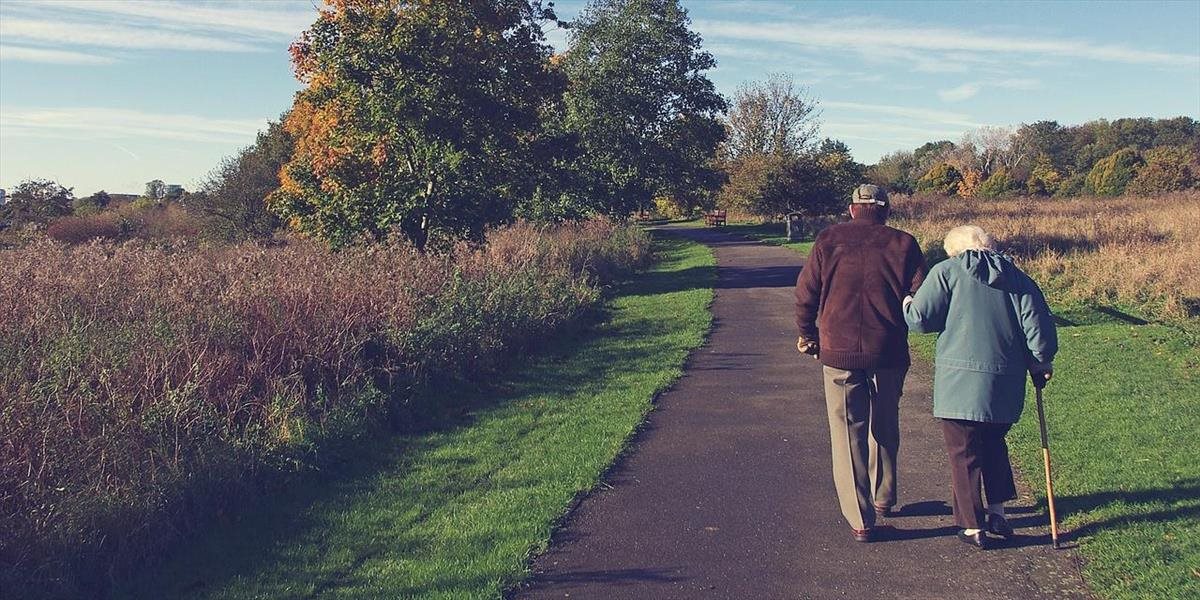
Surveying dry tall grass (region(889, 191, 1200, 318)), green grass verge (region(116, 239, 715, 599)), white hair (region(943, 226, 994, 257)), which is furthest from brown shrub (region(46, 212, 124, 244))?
white hair (region(943, 226, 994, 257))

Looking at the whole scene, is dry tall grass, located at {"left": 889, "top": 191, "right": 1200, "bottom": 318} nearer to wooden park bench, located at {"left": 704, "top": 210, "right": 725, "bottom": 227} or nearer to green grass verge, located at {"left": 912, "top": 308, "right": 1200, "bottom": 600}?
green grass verge, located at {"left": 912, "top": 308, "right": 1200, "bottom": 600}

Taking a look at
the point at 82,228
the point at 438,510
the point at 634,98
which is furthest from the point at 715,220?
the point at 438,510

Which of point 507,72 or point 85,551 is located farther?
point 507,72

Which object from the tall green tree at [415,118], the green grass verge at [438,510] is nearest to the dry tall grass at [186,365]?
the green grass verge at [438,510]

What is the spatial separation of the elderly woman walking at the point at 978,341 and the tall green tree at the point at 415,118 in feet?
42.7

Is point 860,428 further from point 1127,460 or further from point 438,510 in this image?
point 438,510

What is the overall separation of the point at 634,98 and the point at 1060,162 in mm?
63717

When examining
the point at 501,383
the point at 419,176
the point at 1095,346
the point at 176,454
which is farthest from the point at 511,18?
the point at 176,454

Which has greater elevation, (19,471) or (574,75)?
(574,75)

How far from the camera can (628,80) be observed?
109 feet

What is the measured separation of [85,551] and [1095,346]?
37.6 ft

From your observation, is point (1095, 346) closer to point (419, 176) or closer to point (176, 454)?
point (176, 454)

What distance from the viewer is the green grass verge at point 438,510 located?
4.94 metres

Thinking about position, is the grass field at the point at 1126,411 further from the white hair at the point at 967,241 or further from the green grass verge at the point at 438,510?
the green grass verge at the point at 438,510
